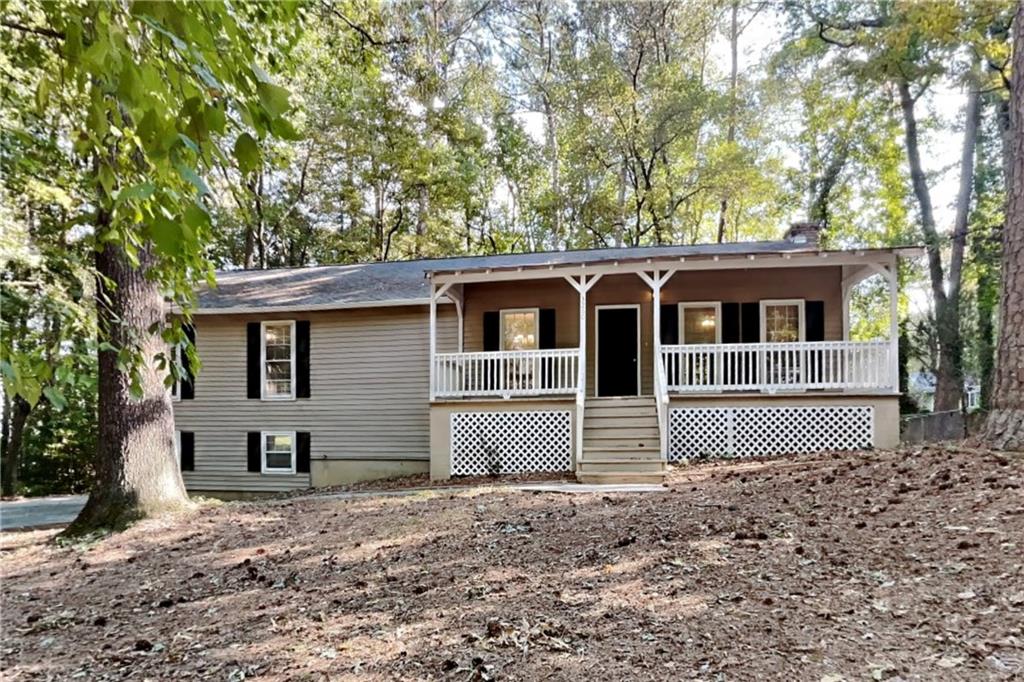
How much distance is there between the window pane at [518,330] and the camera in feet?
40.7

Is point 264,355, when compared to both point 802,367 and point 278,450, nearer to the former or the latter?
point 278,450

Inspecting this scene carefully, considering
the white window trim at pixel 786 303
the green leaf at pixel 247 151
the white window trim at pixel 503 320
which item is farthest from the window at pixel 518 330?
the green leaf at pixel 247 151

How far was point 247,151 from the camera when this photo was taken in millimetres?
1331

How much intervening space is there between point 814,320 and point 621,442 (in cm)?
477

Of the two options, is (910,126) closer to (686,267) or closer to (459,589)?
(686,267)

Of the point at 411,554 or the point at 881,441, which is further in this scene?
the point at 881,441

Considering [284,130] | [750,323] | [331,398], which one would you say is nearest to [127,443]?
[331,398]

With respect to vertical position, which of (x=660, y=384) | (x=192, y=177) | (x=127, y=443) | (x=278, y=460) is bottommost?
(x=278, y=460)

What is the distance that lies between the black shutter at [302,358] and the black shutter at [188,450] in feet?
8.66

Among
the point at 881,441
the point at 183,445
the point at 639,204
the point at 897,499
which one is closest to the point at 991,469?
the point at 897,499

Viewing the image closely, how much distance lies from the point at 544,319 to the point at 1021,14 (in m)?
8.11

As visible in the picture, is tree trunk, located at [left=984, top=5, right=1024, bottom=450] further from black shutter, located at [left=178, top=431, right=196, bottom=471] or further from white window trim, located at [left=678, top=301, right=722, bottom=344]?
black shutter, located at [left=178, top=431, right=196, bottom=471]

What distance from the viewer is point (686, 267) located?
10.3 metres

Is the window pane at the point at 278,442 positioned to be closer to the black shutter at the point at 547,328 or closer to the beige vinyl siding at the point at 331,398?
the beige vinyl siding at the point at 331,398
